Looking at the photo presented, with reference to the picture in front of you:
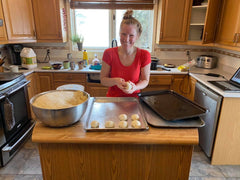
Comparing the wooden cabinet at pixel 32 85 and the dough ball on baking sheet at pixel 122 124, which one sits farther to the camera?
the wooden cabinet at pixel 32 85

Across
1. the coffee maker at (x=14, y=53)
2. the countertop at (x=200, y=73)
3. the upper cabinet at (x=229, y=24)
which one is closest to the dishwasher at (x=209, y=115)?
the countertop at (x=200, y=73)

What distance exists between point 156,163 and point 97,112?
1.53 ft

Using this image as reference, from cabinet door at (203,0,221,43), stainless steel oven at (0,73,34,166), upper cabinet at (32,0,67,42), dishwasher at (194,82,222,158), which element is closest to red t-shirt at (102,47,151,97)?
dishwasher at (194,82,222,158)

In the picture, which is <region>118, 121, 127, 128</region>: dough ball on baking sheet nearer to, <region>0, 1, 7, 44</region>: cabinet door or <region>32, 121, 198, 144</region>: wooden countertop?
<region>32, 121, 198, 144</region>: wooden countertop

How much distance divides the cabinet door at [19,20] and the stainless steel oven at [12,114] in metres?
0.68

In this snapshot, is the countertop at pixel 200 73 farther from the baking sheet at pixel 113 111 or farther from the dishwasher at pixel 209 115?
the baking sheet at pixel 113 111

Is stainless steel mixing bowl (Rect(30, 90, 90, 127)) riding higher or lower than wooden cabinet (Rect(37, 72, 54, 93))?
higher

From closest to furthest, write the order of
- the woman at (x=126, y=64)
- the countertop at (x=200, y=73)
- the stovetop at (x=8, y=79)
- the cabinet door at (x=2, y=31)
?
the woman at (x=126, y=64) → the countertop at (x=200, y=73) → the stovetop at (x=8, y=79) → the cabinet door at (x=2, y=31)

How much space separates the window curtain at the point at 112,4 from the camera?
2.92 m

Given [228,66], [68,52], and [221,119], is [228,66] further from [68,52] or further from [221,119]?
[68,52]

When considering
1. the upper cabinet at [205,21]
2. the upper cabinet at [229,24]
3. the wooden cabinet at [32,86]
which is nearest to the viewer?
the upper cabinet at [229,24]

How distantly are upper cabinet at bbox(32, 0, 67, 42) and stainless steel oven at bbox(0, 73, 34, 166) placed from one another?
3.10ft

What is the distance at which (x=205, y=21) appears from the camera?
7.93ft

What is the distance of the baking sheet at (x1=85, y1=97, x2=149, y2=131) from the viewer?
990mm
